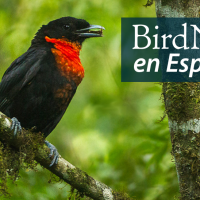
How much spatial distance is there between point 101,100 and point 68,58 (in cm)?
187

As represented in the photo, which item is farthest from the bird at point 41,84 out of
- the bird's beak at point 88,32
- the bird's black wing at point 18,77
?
the bird's beak at point 88,32

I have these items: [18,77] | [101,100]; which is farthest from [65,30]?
[101,100]

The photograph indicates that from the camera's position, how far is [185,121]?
283 cm

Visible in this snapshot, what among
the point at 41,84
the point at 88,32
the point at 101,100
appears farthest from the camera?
the point at 101,100

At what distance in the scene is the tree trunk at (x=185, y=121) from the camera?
279cm

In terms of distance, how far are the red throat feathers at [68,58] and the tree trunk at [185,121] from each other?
1.09m

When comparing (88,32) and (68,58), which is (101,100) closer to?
(88,32)

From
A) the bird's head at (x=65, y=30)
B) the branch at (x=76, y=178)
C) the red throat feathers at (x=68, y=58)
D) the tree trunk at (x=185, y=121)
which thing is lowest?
the branch at (x=76, y=178)

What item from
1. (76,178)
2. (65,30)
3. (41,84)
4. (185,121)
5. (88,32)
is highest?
(88,32)

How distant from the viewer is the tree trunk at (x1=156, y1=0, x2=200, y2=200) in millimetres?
2789

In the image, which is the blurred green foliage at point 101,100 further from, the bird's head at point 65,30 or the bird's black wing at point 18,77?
the bird's black wing at point 18,77

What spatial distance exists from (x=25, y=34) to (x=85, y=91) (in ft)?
4.53

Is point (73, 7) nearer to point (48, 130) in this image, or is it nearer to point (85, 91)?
point (85, 91)

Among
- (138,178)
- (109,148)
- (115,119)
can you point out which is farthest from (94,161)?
(115,119)
